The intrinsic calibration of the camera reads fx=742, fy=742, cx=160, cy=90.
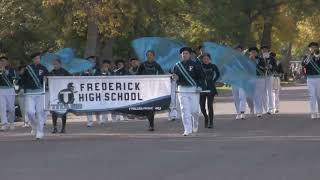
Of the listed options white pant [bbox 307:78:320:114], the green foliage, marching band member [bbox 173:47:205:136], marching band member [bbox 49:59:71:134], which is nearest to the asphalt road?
marching band member [bbox 49:59:71:134]

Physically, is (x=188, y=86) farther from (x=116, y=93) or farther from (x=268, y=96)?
(x=268, y=96)

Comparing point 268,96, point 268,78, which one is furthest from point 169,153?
point 268,96

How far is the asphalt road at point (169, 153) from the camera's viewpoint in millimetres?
11141

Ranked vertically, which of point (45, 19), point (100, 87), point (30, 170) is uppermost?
point (45, 19)

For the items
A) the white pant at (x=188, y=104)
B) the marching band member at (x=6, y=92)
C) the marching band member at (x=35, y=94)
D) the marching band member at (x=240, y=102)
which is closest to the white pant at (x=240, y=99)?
the marching band member at (x=240, y=102)

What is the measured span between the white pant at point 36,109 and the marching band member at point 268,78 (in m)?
8.28

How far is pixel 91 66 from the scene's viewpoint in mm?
22328

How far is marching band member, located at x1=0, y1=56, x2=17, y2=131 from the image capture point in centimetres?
2008

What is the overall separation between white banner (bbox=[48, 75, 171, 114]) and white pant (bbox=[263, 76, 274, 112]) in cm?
535

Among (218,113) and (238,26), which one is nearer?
(218,113)

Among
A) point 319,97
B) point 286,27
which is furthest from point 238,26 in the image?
point 319,97

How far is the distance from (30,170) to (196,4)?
39.4m

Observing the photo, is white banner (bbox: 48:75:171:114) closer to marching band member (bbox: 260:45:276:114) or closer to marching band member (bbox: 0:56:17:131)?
Answer: marching band member (bbox: 0:56:17:131)

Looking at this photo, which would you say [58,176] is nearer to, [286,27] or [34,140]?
[34,140]
